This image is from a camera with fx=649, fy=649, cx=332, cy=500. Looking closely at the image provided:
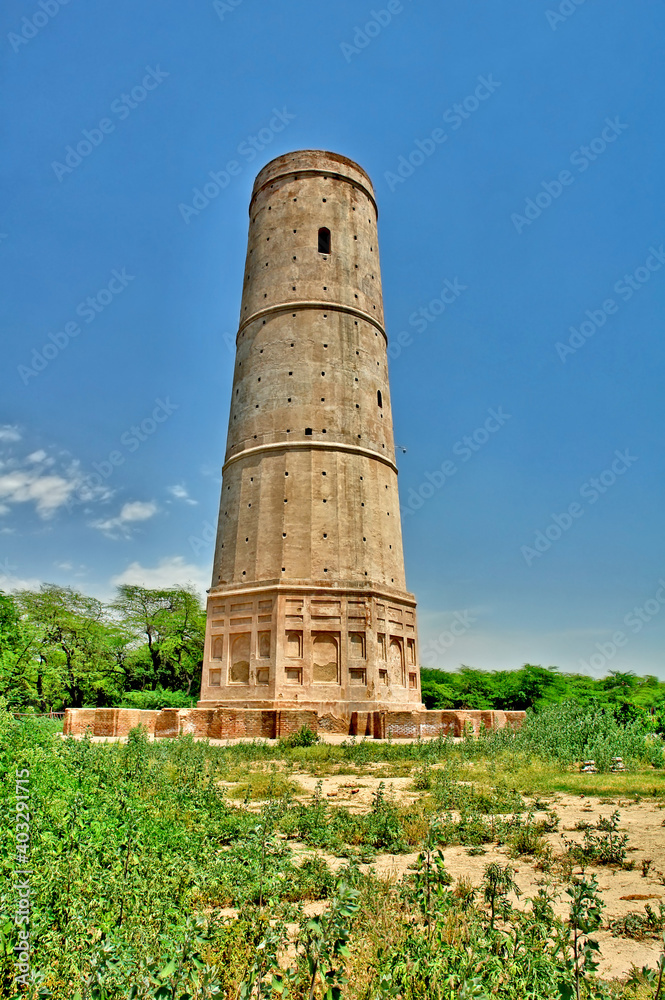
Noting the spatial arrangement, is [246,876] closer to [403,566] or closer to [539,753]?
[539,753]

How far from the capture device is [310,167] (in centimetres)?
2405

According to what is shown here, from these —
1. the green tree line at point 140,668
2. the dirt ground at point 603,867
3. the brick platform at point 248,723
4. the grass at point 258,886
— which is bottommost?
the dirt ground at point 603,867

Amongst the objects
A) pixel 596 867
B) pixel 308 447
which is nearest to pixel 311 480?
pixel 308 447

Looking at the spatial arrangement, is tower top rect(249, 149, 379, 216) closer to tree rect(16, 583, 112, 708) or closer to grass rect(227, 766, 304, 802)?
tree rect(16, 583, 112, 708)

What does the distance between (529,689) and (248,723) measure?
12913 mm

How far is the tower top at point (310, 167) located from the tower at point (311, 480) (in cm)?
5

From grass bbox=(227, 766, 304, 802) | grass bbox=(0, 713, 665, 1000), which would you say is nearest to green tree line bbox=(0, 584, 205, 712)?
grass bbox=(227, 766, 304, 802)

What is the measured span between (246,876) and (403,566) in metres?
18.5

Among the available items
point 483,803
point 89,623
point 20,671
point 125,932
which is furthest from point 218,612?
point 125,932

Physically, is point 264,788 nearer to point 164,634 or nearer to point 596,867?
point 596,867

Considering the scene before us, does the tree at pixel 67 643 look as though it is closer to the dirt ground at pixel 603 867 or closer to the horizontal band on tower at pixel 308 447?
the horizontal band on tower at pixel 308 447

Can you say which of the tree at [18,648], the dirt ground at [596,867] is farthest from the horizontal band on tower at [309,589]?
the dirt ground at [596,867]
